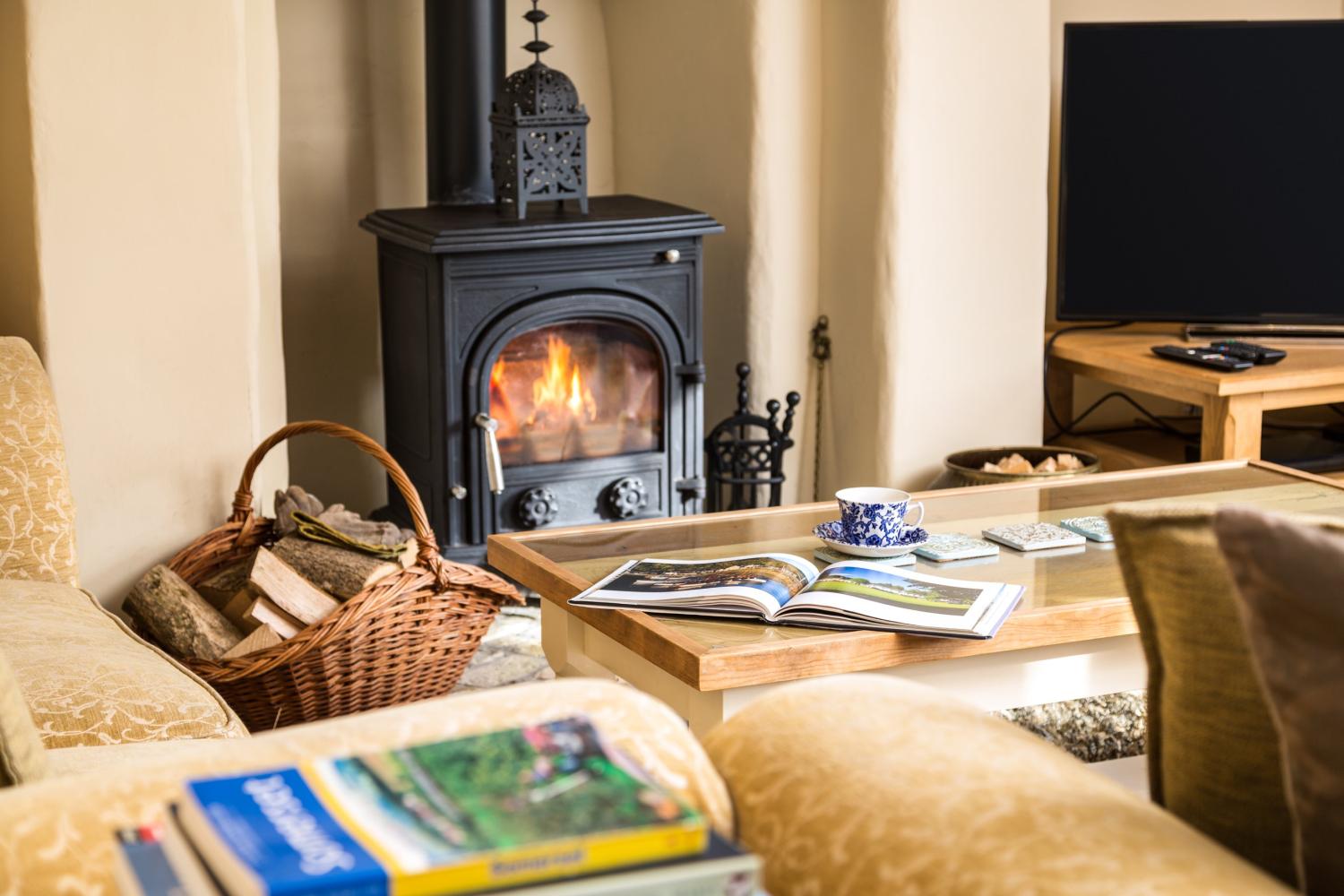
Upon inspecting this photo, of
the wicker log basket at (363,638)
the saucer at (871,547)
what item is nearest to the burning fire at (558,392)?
the wicker log basket at (363,638)

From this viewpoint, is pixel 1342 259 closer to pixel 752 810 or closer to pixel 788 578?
pixel 788 578

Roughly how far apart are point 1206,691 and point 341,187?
128 inches

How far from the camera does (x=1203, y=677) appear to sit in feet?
3.03

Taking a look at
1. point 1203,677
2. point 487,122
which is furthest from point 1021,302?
point 1203,677

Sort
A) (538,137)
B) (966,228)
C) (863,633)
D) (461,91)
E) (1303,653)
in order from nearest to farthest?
(1303,653) → (863,633) → (538,137) → (461,91) → (966,228)

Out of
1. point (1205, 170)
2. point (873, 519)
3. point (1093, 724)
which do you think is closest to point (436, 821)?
point (873, 519)

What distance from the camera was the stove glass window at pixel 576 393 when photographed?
3408mm

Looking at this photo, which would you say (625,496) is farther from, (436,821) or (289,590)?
(436,821)

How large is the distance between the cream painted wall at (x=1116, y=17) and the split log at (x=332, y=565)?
2.15 m

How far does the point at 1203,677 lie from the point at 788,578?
106cm

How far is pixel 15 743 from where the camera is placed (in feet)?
3.53

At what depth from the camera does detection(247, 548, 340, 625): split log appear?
105 inches

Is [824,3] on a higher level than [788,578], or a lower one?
higher

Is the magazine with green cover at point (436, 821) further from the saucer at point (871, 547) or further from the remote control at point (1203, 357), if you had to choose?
the remote control at point (1203, 357)
